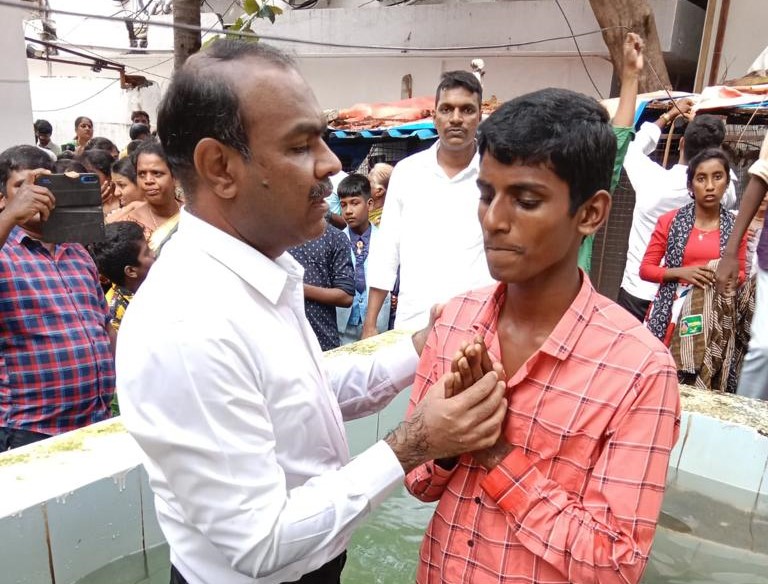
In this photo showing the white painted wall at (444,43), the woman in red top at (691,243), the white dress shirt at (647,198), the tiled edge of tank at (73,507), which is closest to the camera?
the tiled edge of tank at (73,507)

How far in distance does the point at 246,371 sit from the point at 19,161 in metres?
2.73

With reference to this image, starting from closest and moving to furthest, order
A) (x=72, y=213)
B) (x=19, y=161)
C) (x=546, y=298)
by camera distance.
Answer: (x=546, y=298) < (x=72, y=213) < (x=19, y=161)

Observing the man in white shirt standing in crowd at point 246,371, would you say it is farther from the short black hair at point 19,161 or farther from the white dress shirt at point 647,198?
the white dress shirt at point 647,198

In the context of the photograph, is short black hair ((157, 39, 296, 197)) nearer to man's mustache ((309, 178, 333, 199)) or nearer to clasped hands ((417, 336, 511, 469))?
man's mustache ((309, 178, 333, 199))

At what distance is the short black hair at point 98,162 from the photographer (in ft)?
19.3

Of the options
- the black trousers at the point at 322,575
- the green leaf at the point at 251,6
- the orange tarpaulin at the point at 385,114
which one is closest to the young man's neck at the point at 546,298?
the black trousers at the point at 322,575

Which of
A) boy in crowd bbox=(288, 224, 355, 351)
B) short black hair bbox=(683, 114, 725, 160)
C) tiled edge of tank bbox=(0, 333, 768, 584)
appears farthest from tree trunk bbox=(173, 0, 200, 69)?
tiled edge of tank bbox=(0, 333, 768, 584)

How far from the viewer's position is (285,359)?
A: 1.30m

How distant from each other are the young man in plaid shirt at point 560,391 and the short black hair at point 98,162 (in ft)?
17.8

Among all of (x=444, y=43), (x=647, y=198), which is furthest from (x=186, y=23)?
(x=444, y=43)

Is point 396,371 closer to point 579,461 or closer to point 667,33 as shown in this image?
point 579,461

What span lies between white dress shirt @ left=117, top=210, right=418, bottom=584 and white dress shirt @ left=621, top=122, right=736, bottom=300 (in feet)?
13.0

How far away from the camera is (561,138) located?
1221mm

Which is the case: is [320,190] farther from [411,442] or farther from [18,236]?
[18,236]
